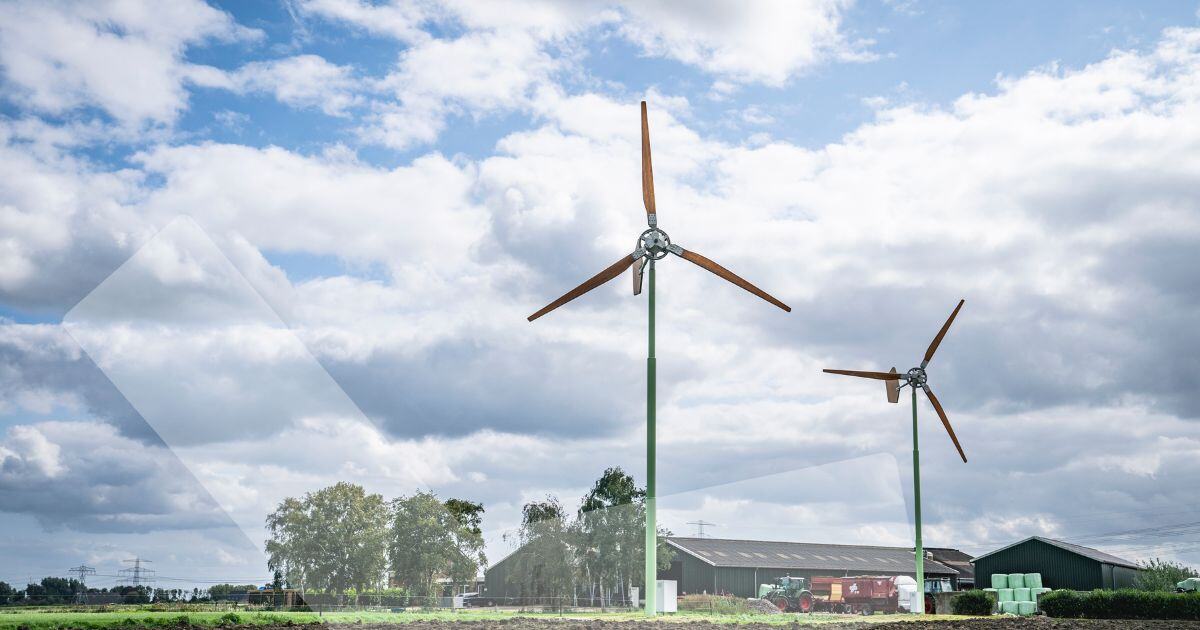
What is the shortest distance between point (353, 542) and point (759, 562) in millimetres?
25086

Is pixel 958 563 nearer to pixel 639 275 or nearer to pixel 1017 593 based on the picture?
pixel 1017 593

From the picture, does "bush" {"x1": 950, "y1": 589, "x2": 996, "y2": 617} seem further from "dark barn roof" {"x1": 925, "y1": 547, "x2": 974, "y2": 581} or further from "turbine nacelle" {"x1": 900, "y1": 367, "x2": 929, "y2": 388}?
"dark barn roof" {"x1": 925, "y1": 547, "x2": 974, "y2": 581}

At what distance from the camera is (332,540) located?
26031mm

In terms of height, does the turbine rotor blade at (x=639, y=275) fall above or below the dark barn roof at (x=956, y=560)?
above

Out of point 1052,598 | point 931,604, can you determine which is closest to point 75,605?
point 931,604

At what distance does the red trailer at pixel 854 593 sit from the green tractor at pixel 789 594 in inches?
20.8

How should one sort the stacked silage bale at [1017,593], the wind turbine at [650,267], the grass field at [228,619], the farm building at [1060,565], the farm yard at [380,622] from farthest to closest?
the farm building at [1060,565] → the stacked silage bale at [1017,593] → the wind turbine at [650,267] → the grass field at [228,619] → the farm yard at [380,622]

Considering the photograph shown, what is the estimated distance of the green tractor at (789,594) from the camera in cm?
4206

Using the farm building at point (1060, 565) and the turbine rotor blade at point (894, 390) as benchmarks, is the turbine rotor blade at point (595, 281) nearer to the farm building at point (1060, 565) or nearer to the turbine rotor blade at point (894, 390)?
the turbine rotor blade at point (894, 390)

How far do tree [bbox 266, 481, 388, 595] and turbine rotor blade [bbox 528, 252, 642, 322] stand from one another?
24.3ft

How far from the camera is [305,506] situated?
24.5 metres

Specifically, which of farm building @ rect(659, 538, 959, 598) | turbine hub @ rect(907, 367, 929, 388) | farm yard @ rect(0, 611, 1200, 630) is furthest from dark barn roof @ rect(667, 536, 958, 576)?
farm yard @ rect(0, 611, 1200, 630)

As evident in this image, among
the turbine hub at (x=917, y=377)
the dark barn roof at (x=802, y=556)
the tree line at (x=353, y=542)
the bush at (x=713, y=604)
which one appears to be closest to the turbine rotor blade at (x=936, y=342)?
the turbine hub at (x=917, y=377)

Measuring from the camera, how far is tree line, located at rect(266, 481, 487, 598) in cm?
2447
